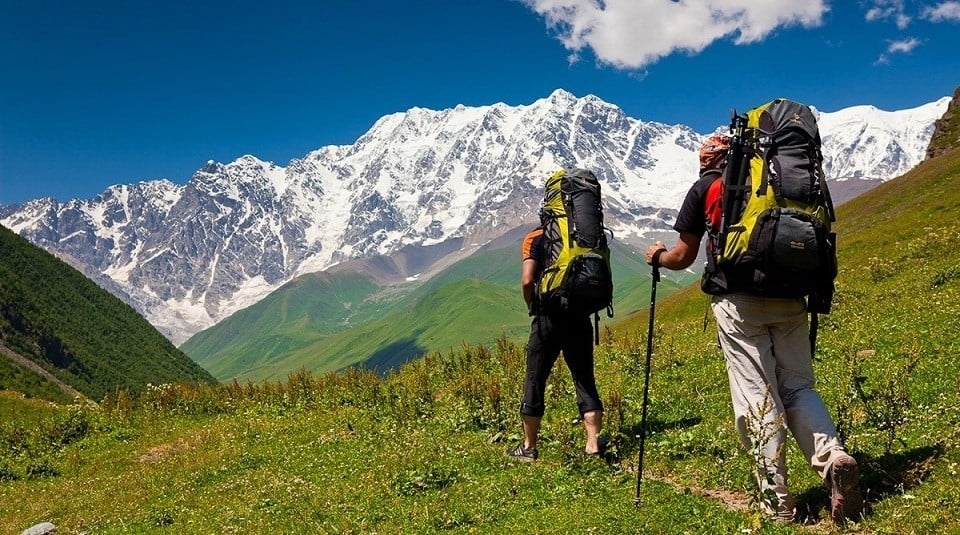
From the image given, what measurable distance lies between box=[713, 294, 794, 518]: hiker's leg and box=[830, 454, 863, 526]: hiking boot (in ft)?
1.70

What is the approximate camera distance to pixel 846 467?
6.78 metres

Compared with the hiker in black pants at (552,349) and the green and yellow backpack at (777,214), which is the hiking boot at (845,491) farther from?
the hiker in black pants at (552,349)

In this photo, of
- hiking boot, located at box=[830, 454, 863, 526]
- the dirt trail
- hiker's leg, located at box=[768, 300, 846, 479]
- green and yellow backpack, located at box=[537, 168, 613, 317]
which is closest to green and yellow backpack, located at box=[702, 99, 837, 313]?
hiker's leg, located at box=[768, 300, 846, 479]

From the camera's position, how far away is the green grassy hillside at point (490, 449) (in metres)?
8.41

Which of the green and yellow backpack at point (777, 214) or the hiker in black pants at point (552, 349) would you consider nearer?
the green and yellow backpack at point (777, 214)

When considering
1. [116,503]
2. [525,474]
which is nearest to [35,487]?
[116,503]

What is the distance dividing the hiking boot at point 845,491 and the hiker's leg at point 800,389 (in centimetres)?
25

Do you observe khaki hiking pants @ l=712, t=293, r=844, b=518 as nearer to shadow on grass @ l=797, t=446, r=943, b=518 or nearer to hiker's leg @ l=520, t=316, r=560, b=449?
shadow on grass @ l=797, t=446, r=943, b=518

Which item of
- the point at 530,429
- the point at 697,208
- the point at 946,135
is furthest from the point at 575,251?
the point at 946,135

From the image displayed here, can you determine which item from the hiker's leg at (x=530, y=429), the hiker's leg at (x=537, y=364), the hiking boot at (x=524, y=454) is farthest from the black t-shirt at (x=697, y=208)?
the hiking boot at (x=524, y=454)

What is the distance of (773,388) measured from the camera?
298 inches

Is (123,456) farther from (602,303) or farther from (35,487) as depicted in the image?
(602,303)

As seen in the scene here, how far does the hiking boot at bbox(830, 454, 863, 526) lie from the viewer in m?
6.79

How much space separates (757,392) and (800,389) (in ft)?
1.68
